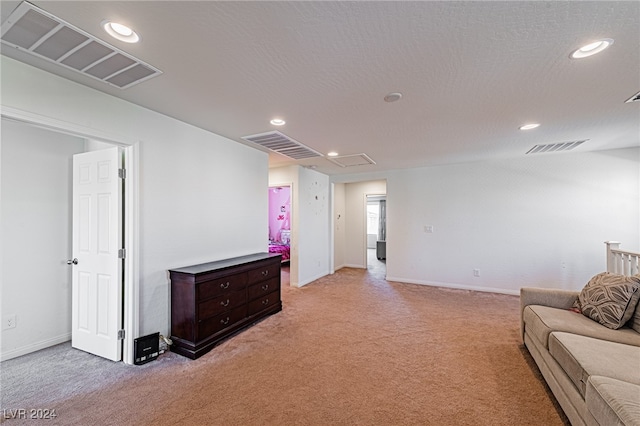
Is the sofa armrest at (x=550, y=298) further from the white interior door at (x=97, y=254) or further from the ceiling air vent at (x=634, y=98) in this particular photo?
the white interior door at (x=97, y=254)

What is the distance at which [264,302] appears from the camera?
11.4ft

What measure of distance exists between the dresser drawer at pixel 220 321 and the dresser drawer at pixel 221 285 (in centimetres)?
25

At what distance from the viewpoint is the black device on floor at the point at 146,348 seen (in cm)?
238

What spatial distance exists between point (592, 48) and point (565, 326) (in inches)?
78.2

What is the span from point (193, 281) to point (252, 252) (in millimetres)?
1379

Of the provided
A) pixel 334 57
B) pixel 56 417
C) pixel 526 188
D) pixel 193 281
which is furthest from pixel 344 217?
pixel 56 417

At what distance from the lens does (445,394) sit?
1993mm

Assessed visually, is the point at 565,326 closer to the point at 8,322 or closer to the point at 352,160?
the point at 352,160

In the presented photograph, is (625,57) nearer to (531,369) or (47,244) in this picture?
(531,369)

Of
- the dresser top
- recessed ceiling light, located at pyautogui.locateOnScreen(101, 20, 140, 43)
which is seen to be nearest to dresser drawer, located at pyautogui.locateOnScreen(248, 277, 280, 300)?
the dresser top

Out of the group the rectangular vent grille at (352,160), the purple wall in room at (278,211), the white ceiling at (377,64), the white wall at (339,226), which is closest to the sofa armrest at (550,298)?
the white ceiling at (377,64)

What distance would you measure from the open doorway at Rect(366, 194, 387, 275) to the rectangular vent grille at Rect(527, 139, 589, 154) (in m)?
3.68

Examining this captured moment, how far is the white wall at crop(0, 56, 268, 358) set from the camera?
6.39 ft

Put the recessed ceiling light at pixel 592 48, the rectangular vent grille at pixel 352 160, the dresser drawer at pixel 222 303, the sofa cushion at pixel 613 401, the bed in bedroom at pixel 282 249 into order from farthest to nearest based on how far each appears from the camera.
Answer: the bed in bedroom at pixel 282 249 → the rectangular vent grille at pixel 352 160 → the dresser drawer at pixel 222 303 → the recessed ceiling light at pixel 592 48 → the sofa cushion at pixel 613 401
